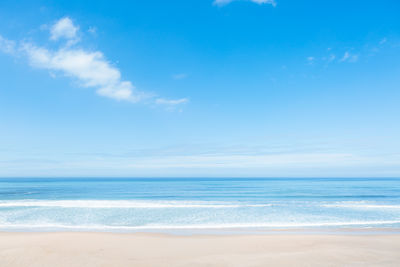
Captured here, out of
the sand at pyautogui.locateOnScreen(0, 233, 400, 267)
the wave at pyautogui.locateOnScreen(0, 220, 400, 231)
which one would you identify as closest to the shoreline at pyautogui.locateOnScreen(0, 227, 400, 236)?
the wave at pyautogui.locateOnScreen(0, 220, 400, 231)

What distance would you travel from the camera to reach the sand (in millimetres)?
7238

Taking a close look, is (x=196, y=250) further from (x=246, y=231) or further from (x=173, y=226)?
(x=173, y=226)

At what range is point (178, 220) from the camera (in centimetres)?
1486

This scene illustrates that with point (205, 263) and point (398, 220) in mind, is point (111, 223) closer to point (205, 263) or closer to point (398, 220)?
point (205, 263)

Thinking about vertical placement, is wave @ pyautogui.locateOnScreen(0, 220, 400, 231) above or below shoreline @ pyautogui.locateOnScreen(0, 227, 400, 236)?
below

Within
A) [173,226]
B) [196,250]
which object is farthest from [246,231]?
[196,250]

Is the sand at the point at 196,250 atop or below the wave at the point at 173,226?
atop

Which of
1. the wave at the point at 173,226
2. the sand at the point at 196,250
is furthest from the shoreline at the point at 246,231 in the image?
the sand at the point at 196,250

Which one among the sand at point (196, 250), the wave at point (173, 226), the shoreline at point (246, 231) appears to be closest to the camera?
the sand at point (196, 250)

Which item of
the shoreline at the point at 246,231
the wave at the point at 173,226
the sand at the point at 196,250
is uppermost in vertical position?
the sand at the point at 196,250

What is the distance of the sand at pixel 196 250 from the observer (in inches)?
285

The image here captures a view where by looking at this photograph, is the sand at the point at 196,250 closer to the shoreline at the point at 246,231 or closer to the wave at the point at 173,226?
the shoreline at the point at 246,231

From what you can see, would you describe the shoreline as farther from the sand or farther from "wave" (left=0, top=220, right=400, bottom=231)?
the sand

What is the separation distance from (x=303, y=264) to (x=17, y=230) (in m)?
12.2
